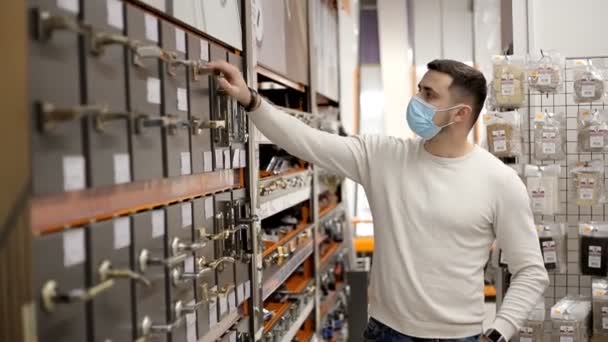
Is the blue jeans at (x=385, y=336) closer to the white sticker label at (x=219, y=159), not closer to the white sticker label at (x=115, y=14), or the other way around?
the white sticker label at (x=219, y=159)

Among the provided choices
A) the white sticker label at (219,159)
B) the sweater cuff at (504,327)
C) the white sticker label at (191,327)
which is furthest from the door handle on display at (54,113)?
the sweater cuff at (504,327)

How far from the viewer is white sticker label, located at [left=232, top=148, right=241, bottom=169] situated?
8.68 ft

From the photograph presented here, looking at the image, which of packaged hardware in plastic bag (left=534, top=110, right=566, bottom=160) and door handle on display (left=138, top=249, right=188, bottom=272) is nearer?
door handle on display (left=138, top=249, right=188, bottom=272)

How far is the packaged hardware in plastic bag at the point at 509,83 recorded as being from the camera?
379 centimetres

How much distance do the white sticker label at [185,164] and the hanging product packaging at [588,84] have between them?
8.44ft

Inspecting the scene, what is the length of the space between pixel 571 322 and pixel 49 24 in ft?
10.5

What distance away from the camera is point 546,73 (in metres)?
3.79

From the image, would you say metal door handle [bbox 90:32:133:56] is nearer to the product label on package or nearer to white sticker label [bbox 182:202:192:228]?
white sticker label [bbox 182:202:192:228]

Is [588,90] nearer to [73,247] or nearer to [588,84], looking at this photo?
[588,84]

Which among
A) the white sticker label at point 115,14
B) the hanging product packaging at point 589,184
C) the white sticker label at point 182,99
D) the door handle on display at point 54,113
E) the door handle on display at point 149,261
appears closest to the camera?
the door handle on display at point 54,113

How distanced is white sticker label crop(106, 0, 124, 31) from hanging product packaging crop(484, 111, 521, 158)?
102 inches

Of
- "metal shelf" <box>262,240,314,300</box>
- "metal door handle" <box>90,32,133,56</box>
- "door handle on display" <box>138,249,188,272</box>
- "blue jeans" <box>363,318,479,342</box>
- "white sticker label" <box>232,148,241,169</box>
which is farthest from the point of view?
"metal shelf" <box>262,240,314,300</box>

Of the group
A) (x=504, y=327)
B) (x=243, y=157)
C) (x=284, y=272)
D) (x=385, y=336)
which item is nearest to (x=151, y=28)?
(x=243, y=157)

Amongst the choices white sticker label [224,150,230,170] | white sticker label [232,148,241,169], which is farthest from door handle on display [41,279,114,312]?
white sticker label [232,148,241,169]
